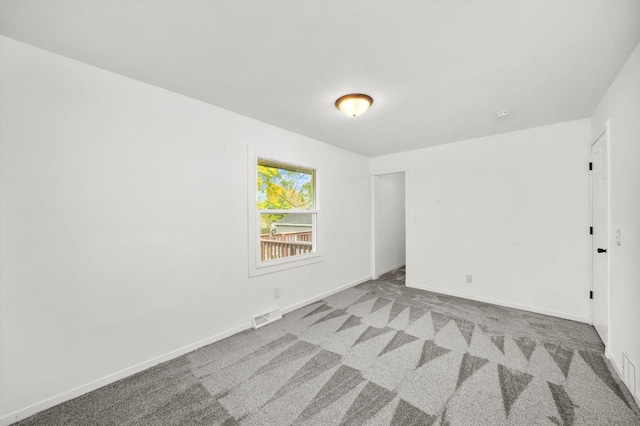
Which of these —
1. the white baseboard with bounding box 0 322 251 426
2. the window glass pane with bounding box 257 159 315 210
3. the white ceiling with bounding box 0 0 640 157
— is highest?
the white ceiling with bounding box 0 0 640 157

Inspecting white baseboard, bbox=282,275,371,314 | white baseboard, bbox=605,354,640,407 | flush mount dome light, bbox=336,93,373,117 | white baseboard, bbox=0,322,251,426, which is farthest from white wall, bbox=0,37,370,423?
white baseboard, bbox=605,354,640,407

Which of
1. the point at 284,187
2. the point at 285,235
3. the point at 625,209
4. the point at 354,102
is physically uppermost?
the point at 354,102

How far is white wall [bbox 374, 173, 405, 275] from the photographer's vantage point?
525cm

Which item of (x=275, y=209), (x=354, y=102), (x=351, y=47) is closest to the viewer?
(x=351, y=47)

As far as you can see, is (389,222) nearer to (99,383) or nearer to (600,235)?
(600,235)

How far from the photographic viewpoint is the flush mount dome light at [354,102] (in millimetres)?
2422

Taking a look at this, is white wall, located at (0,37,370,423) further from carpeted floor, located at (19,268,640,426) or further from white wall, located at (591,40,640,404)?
white wall, located at (591,40,640,404)

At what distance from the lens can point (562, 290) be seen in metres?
3.23

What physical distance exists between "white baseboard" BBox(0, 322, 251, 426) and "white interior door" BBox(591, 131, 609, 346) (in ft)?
12.7

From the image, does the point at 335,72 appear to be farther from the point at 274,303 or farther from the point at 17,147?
the point at 274,303

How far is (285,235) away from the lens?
12.0ft

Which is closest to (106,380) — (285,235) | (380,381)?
(380,381)

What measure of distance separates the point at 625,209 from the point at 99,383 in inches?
167

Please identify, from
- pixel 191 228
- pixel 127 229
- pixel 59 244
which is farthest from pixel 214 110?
pixel 59 244
